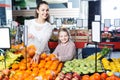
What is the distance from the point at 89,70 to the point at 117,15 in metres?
9.44

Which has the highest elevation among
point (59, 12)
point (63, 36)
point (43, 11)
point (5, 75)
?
point (59, 12)

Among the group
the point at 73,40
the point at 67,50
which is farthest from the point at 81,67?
the point at 73,40

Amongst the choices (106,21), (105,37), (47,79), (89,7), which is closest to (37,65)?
(47,79)

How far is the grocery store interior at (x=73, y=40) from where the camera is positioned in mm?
2600

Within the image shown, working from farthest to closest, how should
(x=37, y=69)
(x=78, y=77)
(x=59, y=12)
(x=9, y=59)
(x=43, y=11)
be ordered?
(x=59, y=12)
(x=43, y=11)
(x=9, y=59)
(x=37, y=69)
(x=78, y=77)

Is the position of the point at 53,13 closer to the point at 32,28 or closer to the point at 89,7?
the point at 89,7

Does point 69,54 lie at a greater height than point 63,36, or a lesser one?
lesser

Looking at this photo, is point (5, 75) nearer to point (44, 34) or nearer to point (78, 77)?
point (78, 77)

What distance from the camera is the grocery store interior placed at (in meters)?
2.60

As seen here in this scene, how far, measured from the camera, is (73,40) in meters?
6.68

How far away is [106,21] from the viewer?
28.9ft

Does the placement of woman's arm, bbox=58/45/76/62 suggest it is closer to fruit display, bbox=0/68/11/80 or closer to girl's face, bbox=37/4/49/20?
girl's face, bbox=37/4/49/20

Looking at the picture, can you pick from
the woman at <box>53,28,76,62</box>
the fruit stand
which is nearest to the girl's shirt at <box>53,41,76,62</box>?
the woman at <box>53,28,76,62</box>

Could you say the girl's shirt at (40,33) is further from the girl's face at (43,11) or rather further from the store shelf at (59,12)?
the store shelf at (59,12)
